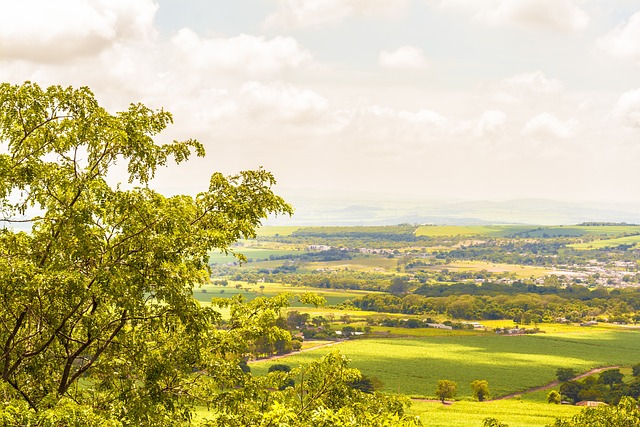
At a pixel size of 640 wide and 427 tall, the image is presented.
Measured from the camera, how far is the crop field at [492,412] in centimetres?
6794

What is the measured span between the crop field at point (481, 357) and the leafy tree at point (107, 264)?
78.4 m

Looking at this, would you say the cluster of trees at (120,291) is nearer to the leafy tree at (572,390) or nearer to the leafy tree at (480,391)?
the leafy tree at (480,391)

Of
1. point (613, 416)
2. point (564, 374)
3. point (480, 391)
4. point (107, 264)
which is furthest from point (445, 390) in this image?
point (107, 264)

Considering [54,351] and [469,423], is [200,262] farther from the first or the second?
[469,423]

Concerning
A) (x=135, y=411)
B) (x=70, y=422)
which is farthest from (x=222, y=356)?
(x=70, y=422)

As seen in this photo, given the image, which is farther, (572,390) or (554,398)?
(572,390)

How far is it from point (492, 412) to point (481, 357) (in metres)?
43.9

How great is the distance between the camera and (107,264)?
11961 mm

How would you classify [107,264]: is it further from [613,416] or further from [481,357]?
[481,357]

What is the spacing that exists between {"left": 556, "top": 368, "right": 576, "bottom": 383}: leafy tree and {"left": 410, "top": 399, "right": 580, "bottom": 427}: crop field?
18.1m

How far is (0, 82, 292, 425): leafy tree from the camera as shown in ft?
39.5

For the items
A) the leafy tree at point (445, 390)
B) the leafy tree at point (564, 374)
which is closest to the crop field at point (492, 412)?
the leafy tree at point (445, 390)

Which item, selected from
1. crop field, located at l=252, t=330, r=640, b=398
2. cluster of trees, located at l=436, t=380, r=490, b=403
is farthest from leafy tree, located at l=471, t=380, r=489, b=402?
crop field, located at l=252, t=330, r=640, b=398

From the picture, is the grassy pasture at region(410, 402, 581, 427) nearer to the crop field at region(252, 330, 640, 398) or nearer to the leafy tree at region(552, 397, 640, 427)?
the crop field at region(252, 330, 640, 398)
